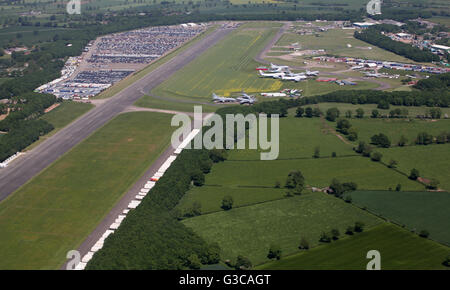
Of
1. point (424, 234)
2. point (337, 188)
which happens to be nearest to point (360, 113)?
point (337, 188)

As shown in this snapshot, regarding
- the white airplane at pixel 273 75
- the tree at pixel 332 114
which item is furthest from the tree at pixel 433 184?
the white airplane at pixel 273 75

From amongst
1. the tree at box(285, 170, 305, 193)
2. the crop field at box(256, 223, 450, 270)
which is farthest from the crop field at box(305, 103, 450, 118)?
the crop field at box(256, 223, 450, 270)

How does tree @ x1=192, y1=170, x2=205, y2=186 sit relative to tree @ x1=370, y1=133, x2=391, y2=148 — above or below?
below

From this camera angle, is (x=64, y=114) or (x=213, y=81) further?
(x=213, y=81)

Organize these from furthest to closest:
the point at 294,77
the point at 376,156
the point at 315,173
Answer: the point at 294,77, the point at 376,156, the point at 315,173

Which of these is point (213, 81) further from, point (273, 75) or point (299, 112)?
point (299, 112)

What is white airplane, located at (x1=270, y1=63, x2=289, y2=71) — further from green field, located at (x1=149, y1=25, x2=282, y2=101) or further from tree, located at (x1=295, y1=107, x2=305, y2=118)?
tree, located at (x1=295, y1=107, x2=305, y2=118)

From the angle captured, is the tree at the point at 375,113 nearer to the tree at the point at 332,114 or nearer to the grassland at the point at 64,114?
the tree at the point at 332,114
